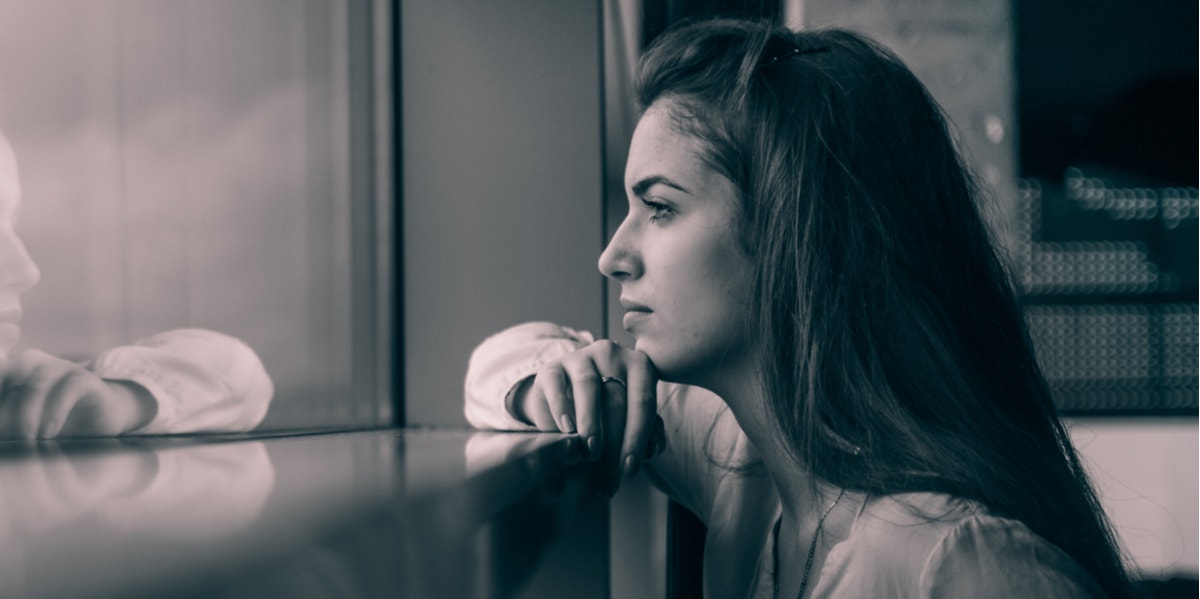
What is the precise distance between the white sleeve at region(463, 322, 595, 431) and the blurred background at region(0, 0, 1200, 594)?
1.3 inches

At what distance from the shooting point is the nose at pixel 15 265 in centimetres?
42

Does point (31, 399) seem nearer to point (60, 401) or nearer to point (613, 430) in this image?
point (60, 401)

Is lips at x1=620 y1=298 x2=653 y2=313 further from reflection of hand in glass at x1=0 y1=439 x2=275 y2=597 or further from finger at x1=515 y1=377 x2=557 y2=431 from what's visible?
reflection of hand in glass at x1=0 y1=439 x2=275 y2=597

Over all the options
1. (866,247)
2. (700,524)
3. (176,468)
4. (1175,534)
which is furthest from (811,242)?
(1175,534)

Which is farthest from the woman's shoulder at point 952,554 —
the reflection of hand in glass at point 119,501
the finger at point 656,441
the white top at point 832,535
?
the reflection of hand in glass at point 119,501

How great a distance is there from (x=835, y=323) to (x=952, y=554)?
0.18 m

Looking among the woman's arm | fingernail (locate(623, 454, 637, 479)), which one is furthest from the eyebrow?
fingernail (locate(623, 454, 637, 479))

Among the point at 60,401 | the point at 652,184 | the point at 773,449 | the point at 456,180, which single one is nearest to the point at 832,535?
the point at 773,449

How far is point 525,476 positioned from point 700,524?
0.72 m

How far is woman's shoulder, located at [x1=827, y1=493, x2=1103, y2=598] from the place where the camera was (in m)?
0.58

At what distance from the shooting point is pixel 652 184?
0.72 meters

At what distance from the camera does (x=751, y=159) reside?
71cm

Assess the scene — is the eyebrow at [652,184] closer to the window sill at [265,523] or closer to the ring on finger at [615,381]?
the ring on finger at [615,381]

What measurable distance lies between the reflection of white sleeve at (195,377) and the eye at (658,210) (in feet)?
1.00
